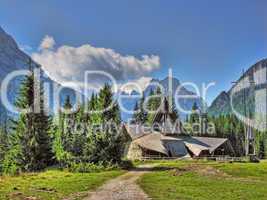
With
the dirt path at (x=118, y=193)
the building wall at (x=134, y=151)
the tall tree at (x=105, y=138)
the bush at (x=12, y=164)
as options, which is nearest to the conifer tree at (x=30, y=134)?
the bush at (x=12, y=164)

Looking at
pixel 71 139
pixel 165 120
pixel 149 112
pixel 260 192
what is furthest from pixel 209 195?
pixel 149 112

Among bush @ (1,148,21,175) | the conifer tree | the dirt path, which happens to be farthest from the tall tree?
the dirt path

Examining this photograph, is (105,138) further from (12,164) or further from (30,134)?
(12,164)

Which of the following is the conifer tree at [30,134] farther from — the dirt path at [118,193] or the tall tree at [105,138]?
the dirt path at [118,193]

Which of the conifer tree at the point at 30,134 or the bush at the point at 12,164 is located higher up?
the conifer tree at the point at 30,134

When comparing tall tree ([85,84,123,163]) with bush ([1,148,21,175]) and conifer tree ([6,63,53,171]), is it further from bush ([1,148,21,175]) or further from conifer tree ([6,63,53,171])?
bush ([1,148,21,175])

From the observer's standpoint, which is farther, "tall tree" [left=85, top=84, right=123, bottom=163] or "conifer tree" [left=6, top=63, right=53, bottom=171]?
"conifer tree" [left=6, top=63, right=53, bottom=171]

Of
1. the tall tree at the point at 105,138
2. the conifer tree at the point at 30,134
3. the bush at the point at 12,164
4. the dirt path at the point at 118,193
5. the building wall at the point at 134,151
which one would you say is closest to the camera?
the dirt path at the point at 118,193

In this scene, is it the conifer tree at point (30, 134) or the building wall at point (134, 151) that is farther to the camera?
the building wall at point (134, 151)

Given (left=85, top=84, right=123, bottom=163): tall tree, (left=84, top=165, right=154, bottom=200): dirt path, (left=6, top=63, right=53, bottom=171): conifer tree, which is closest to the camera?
(left=84, top=165, right=154, bottom=200): dirt path

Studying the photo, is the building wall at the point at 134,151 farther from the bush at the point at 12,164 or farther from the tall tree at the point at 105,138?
the bush at the point at 12,164

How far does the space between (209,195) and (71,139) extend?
32.6 meters

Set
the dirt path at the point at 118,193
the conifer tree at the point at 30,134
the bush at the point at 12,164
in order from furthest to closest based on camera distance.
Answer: the conifer tree at the point at 30,134 → the bush at the point at 12,164 → the dirt path at the point at 118,193

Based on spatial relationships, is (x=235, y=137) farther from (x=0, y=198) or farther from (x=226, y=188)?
(x=0, y=198)
